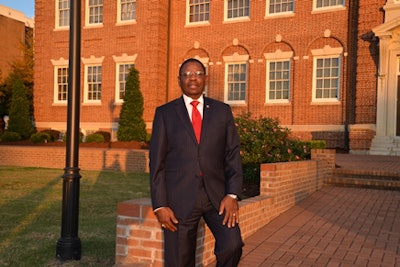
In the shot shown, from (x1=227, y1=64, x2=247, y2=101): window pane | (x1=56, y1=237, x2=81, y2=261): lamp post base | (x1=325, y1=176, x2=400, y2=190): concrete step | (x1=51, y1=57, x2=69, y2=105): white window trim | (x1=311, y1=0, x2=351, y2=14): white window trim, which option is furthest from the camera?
(x1=51, y1=57, x2=69, y2=105): white window trim

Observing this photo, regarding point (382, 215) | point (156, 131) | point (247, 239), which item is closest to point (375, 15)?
point (382, 215)

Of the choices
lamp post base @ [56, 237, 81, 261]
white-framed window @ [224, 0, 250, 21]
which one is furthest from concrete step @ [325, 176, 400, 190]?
white-framed window @ [224, 0, 250, 21]

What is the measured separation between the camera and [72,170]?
4.56 metres

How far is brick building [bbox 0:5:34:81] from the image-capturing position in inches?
1506

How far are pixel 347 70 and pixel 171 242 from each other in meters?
16.7

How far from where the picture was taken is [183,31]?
21.7m

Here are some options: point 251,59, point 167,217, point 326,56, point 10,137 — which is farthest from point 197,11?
point 167,217

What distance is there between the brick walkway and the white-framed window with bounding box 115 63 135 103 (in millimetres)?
15240

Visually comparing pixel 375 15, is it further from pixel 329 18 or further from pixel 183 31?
pixel 183 31

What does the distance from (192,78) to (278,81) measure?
56.1 ft

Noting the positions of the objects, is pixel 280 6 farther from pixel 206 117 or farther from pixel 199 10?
pixel 206 117

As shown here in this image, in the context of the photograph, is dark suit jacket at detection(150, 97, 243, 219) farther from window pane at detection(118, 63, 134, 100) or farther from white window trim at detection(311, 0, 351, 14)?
window pane at detection(118, 63, 134, 100)

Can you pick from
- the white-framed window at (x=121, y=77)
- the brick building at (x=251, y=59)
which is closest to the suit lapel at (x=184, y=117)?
the brick building at (x=251, y=59)

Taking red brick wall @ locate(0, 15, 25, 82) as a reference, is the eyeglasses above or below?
below
